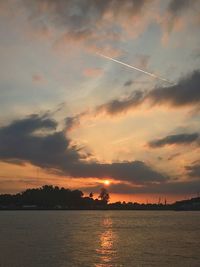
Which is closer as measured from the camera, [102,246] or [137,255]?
[137,255]

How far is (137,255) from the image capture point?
2817 inches

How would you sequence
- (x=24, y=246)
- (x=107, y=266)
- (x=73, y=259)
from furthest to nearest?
(x=24, y=246) → (x=73, y=259) → (x=107, y=266)

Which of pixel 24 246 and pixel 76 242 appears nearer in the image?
pixel 24 246

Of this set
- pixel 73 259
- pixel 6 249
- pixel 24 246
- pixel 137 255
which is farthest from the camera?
pixel 24 246

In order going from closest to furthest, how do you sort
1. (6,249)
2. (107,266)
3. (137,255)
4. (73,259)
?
(107,266) < (73,259) < (137,255) < (6,249)

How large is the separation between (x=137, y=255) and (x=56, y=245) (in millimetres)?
20293

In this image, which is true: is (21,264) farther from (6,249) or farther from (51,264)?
(6,249)

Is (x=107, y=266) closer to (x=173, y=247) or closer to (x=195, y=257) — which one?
(x=195, y=257)

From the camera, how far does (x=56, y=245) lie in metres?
85.8

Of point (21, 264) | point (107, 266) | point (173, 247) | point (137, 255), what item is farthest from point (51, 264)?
point (173, 247)

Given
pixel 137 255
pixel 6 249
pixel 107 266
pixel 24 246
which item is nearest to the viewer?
pixel 107 266

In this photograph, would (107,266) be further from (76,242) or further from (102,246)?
(76,242)

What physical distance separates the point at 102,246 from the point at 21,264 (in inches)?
1099

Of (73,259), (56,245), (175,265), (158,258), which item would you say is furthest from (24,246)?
(175,265)
